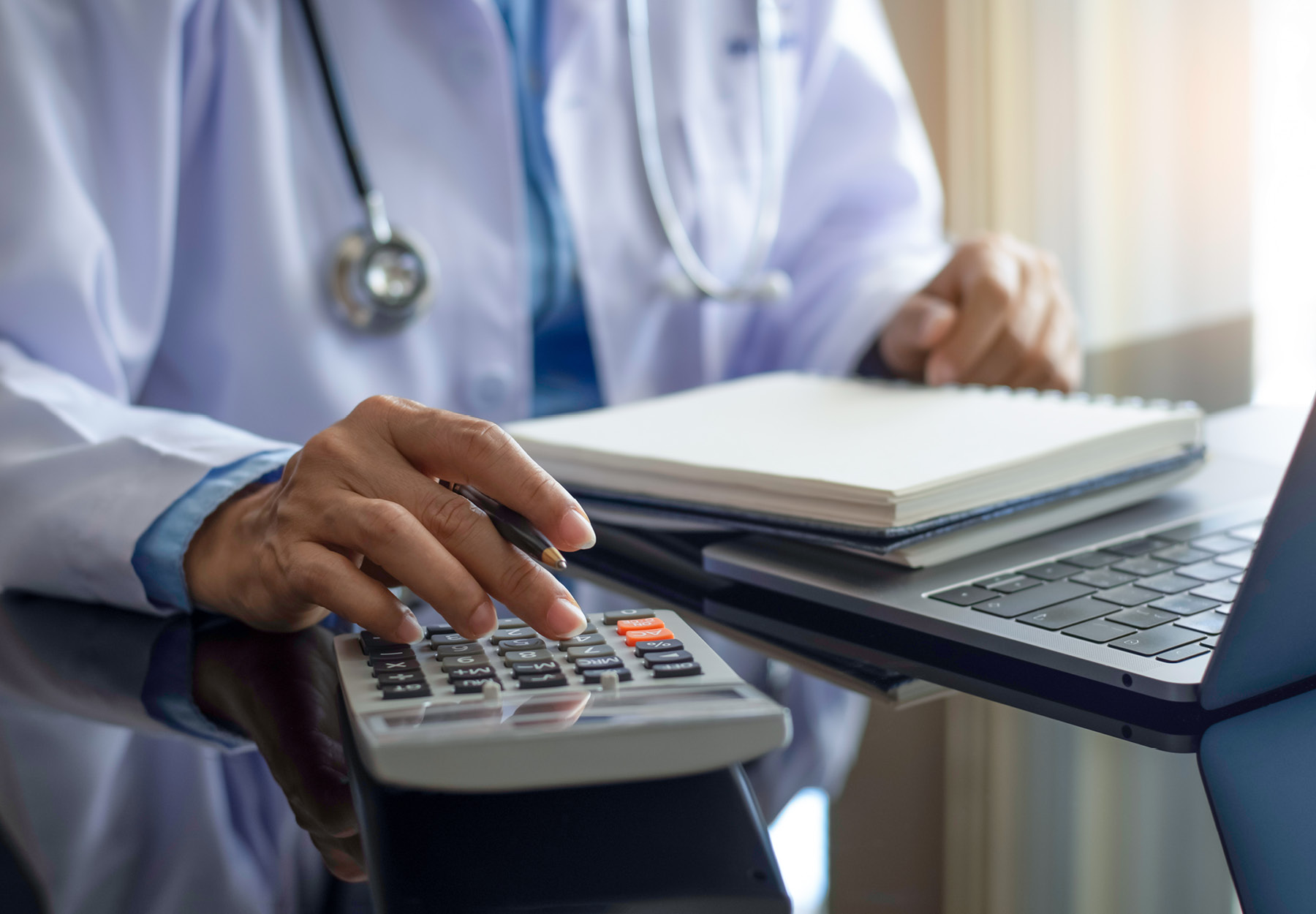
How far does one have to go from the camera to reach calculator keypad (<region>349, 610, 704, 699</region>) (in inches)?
13.5

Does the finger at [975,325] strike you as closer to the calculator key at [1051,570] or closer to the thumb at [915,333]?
the thumb at [915,333]

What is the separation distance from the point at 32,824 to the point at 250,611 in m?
0.16

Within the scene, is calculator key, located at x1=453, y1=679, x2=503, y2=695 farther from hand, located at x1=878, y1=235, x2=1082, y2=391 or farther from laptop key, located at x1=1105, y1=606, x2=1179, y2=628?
hand, located at x1=878, y1=235, x2=1082, y2=391

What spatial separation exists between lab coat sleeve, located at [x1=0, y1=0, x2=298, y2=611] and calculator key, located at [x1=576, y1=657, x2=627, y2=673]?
0.87 feet

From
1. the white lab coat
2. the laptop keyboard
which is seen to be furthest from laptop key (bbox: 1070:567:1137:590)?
the white lab coat

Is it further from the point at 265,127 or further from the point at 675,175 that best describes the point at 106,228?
the point at 675,175

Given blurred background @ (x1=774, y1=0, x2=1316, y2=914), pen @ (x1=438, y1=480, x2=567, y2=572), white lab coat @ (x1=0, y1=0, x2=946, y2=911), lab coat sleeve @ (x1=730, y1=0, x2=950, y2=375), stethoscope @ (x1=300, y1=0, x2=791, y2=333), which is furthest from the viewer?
blurred background @ (x1=774, y1=0, x2=1316, y2=914)

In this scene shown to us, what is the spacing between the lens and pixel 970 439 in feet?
1.89

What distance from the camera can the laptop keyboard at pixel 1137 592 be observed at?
1.30ft

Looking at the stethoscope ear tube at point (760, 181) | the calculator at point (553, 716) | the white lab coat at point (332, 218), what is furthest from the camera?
the stethoscope ear tube at point (760, 181)

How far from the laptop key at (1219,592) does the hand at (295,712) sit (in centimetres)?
33

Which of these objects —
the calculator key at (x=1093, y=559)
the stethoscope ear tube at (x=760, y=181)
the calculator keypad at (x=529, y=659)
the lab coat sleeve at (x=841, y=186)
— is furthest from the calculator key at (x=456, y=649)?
the lab coat sleeve at (x=841, y=186)

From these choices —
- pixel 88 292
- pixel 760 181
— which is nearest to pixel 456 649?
pixel 88 292

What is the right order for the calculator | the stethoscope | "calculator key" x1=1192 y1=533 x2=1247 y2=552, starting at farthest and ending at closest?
1. the stethoscope
2. "calculator key" x1=1192 y1=533 x2=1247 y2=552
3. the calculator
